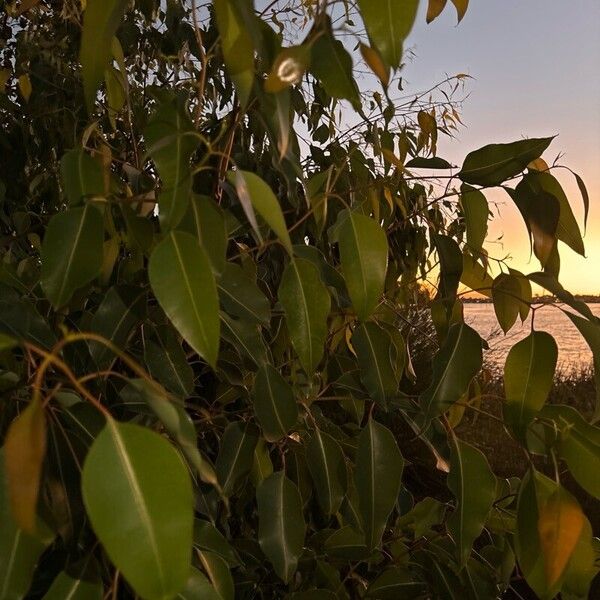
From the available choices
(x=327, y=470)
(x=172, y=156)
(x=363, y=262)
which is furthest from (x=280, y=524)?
(x=172, y=156)

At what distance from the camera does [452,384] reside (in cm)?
74

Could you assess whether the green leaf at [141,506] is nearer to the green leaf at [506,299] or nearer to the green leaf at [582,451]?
the green leaf at [582,451]

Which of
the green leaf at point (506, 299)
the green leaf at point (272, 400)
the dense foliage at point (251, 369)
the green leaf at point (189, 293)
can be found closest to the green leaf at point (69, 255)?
the dense foliage at point (251, 369)

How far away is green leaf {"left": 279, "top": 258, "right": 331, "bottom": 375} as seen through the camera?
2.14 ft

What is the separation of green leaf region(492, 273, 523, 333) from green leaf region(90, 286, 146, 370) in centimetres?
36

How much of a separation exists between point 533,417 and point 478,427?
3.07 meters

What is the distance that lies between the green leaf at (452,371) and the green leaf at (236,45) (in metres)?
0.35

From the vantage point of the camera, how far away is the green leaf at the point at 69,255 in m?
0.57

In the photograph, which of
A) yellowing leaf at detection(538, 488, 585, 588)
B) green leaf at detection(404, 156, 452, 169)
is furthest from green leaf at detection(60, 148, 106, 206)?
yellowing leaf at detection(538, 488, 585, 588)

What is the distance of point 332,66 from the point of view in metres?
0.55

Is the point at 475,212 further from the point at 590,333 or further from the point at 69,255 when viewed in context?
the point at 69,255

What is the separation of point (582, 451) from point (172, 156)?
0.41 m

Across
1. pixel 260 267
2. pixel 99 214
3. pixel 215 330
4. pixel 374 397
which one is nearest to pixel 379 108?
pixel 260 267

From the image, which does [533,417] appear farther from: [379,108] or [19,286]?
[379,108]
